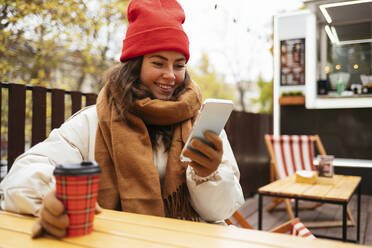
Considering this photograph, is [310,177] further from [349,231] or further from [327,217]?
[327,217]

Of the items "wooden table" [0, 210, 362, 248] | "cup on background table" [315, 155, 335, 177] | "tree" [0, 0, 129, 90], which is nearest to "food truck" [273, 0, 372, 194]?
"cup on background table" [315, 155, 335, 177]

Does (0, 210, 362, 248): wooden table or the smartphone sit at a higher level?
the smartphone

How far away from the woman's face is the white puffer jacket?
0.33 m

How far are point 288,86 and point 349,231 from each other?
3.18 meters

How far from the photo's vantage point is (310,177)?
318 cm

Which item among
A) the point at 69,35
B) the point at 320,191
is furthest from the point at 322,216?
the point at 69,35

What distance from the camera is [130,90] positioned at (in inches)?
65.5

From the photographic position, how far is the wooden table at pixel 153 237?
821 mm

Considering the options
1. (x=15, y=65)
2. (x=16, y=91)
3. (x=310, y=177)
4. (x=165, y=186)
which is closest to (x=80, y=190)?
(x=165, y=186)

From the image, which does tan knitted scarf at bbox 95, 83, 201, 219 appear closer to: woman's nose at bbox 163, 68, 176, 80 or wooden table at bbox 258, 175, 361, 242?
woman's nose at bbox 163, 68, 176, 80

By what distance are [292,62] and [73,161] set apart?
17.9ft

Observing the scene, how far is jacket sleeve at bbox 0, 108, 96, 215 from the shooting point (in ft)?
3.68

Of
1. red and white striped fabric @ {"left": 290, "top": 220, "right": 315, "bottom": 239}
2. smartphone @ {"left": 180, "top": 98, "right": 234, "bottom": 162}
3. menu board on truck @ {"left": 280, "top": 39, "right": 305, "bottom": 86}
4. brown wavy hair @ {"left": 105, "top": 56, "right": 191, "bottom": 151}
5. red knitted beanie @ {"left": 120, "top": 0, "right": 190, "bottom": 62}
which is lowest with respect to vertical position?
red and white striped fabric @ {"left": 290, "top": 220, "right": 315, "bottom": 239}

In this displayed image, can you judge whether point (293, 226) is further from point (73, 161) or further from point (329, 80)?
point (329, 80)
